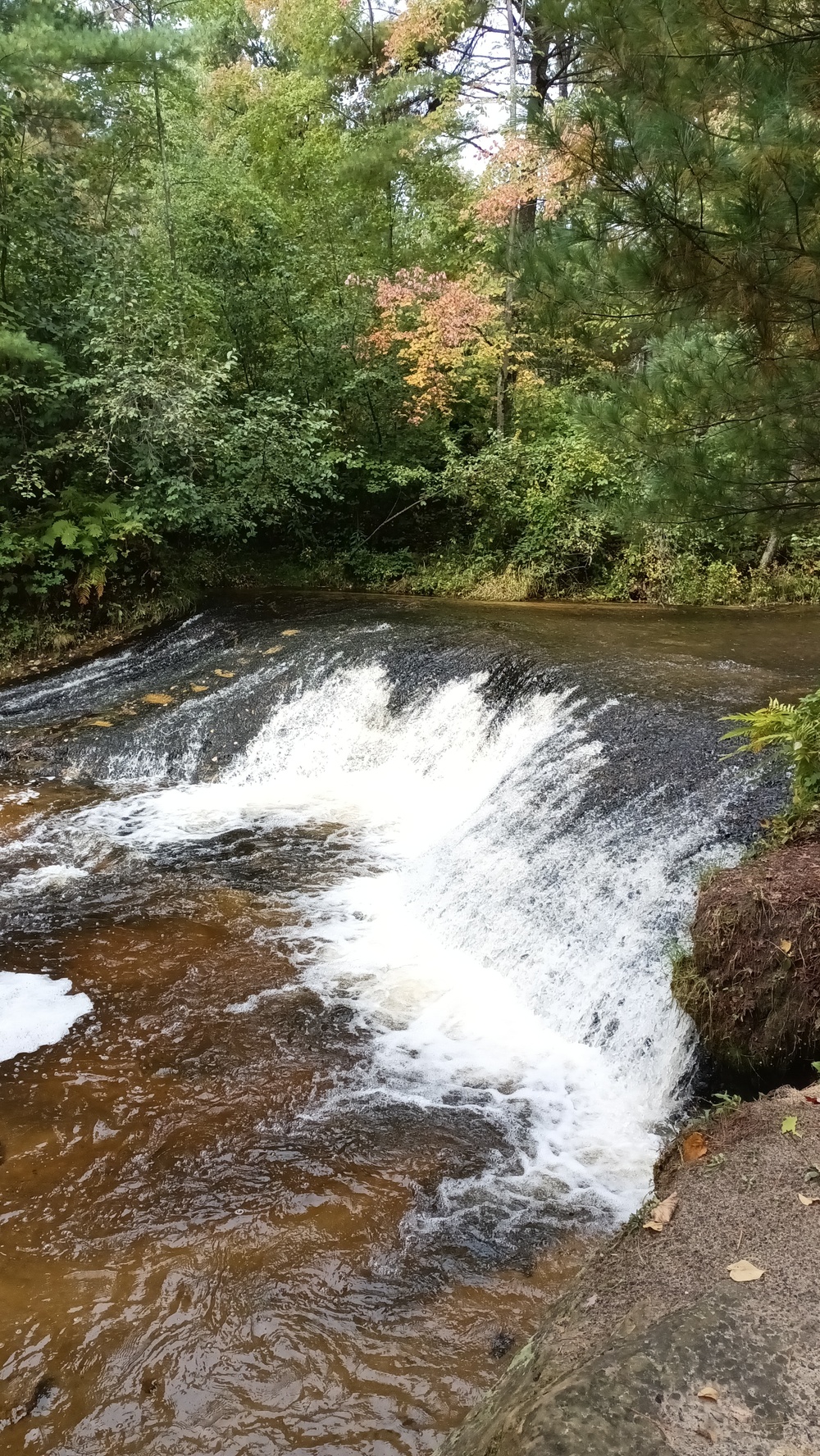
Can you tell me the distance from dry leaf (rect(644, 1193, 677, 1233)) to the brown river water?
2.76 ft

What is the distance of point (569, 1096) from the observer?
4.23 metres

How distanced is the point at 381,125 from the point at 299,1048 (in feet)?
54.1

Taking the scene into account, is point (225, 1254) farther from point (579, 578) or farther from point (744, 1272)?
point (579, 578)

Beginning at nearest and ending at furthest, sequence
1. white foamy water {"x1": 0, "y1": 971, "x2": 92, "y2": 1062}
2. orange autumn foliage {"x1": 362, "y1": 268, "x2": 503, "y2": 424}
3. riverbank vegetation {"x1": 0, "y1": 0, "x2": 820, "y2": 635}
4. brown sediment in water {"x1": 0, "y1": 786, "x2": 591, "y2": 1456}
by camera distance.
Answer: brown sediment in water {"x1": 0, "y1": 786, "x2": 591, "y2": 1456}
riverbank vegetation {"x1": 0, "y1": 0, "x2": 820, "y2": 635}
white foamy water {"x1": 0, "y1": 971, "x2": 92, "y2": 1062}
orange autumn foliage {"x1": 362, "y1": 268, "x2": 503, "y2": 424}

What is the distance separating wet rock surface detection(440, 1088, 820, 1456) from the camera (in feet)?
5.42

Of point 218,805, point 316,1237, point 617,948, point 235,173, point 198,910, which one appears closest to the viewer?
point 316,1237

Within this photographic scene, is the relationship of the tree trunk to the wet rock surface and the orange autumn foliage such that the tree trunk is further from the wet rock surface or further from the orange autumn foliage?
the wet rock surface

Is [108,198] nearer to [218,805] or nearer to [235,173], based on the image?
[235,173]

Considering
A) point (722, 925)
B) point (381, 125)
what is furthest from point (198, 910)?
point (381, 125)

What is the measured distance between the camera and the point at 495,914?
Answer: 566 cm

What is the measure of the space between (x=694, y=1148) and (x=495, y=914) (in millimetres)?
2832

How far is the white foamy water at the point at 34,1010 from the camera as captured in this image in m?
4.45

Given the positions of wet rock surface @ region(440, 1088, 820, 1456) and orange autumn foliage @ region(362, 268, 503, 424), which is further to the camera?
orange autumn foliage @ region(362, 268, 503, 424)

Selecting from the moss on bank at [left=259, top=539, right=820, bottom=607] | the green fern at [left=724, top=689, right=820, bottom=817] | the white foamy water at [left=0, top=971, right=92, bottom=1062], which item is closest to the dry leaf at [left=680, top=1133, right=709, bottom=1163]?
the green fern at [left=724, top=689, right=820, bottom=817]
